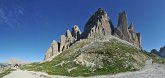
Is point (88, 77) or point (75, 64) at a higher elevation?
point (75, 64)

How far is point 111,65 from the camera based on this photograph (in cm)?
9250

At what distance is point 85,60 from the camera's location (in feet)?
345

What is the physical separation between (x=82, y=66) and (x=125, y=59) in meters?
22.9

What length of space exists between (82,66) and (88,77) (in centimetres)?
3075

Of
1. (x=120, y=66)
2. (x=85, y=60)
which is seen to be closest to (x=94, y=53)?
(x=85, y=60)

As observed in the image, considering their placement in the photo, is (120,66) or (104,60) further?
(104,60)

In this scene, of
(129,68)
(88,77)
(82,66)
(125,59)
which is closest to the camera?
(88,77)

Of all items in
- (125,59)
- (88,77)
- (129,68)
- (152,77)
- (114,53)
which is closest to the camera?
(152,77)

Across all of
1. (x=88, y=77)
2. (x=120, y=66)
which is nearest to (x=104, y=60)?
(x=120, y=66)

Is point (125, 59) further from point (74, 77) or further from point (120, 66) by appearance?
point (74, 77)

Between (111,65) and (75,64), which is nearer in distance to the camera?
(111,65)

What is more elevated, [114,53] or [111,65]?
[114,53]

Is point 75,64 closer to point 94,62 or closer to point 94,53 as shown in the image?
point 94,62

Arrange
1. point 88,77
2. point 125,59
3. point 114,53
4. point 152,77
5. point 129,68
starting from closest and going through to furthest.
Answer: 1. point 152,77
2. point 88,77
3. point 129,68
4. point 125,59
5. point 114,53
